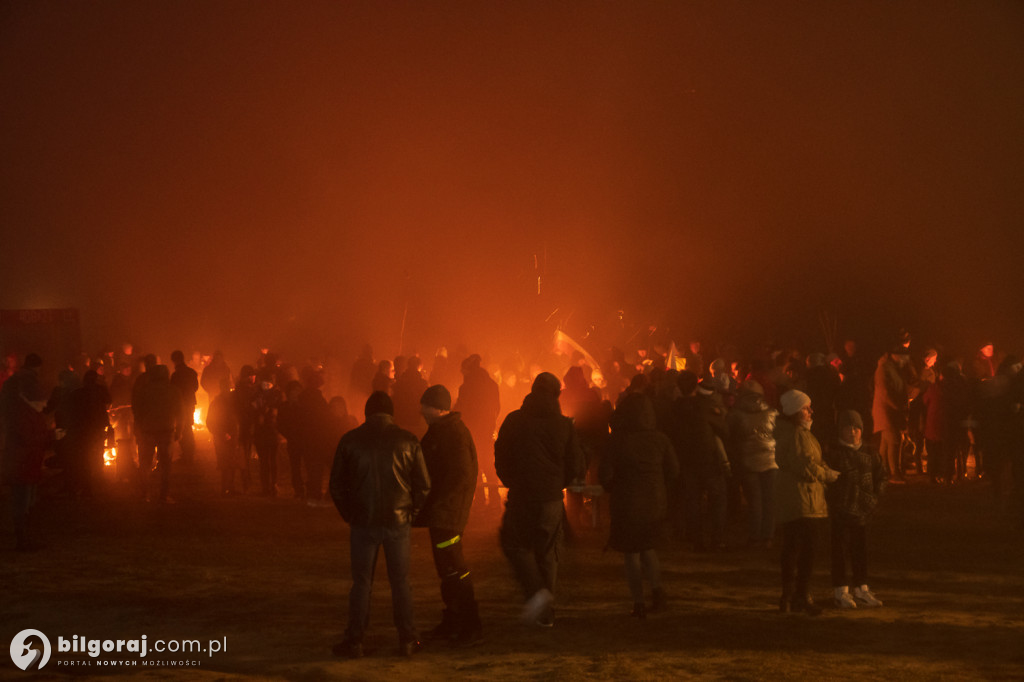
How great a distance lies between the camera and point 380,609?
830cm

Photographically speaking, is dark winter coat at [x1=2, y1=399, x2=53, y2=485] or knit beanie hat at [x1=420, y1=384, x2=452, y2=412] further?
dark winter coat at [x1=2, y1=399, x2=53, y2=485]

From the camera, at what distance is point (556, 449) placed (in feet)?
25.6

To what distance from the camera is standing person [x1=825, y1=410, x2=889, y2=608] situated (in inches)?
309

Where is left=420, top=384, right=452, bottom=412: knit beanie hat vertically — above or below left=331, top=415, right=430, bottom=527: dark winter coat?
above

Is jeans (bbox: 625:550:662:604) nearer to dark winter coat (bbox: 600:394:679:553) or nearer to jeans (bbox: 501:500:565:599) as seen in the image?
dark winter coat (bbox: 600:394:679:553)

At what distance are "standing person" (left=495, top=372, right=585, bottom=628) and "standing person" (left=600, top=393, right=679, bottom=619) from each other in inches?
13.4

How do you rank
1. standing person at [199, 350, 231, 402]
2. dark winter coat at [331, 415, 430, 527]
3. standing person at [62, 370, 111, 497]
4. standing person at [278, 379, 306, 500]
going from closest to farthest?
dark winter coat at [331, 415, 430, 527] < standing person at [62, 370, 111, 497] < standing person at [278, 379, 306, 500] < standing person at [199, 350, 231, 402]

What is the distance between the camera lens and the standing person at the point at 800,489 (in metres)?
7.66

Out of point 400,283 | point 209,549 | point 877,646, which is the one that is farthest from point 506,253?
point 877,646

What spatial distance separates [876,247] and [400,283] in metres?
21.1

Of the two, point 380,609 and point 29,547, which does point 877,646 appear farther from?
point 29,547

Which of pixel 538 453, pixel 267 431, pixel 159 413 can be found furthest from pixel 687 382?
pixel 159 413

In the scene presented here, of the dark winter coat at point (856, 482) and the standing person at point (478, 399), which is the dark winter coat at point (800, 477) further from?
the standing person at point (478, 399)

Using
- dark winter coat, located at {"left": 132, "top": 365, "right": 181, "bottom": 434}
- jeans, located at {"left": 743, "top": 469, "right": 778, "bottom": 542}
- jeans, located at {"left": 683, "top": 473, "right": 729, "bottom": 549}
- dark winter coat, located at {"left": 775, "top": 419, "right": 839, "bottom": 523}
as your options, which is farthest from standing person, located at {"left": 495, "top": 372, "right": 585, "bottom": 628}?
dark winter coat, located at {"left": 132, "top": 365, "right": 181, "bottom": 434}
